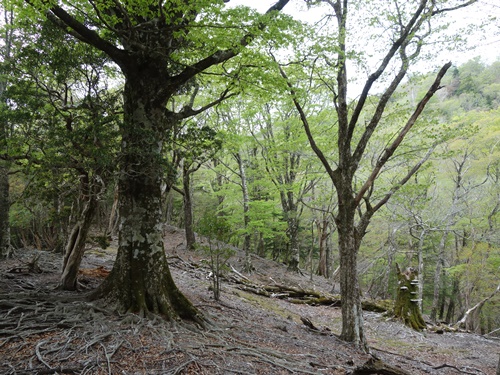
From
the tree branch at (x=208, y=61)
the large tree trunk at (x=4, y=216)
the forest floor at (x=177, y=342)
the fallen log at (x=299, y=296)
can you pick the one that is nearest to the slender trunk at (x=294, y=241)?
the fallen log at (x=299, y=296)

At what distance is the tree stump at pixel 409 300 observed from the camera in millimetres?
10086

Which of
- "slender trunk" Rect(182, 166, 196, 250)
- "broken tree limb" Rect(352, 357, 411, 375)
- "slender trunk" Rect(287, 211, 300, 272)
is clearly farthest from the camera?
"slender trunk" Rect(287, 211, 300, 272)

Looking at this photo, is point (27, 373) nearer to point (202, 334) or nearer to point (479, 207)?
point (202, 334)

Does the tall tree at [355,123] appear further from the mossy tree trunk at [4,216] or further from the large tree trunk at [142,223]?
the mossy tree trunk at [4,216]

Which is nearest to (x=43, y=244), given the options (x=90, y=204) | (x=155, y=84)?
(x=90, y=204)

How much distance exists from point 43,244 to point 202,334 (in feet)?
37.5

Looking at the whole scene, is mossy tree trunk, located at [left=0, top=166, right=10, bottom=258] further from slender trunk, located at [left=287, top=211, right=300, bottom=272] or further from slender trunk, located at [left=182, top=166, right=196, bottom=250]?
slender trunk, located at [left=287, top=211, right=300, bottom=272]

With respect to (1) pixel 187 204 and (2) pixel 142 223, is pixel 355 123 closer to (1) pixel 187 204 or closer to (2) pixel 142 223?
(2) pixel 142 223

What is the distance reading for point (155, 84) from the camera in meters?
5.74

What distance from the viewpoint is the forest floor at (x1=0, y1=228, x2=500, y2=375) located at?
3.72 metres

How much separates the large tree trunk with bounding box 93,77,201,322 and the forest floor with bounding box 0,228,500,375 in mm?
382

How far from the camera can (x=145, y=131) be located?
5.22m

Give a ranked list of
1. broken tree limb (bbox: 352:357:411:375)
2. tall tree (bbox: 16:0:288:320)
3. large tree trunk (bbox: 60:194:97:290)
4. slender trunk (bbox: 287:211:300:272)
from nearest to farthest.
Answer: broken tree limb (bbox: 352:357:411:375) → tall tree (bbox: 16:0:288:320) → large tree trunk (bbox: 60:194:97:290) → slender trunk (bbox: 287:211:300:272)

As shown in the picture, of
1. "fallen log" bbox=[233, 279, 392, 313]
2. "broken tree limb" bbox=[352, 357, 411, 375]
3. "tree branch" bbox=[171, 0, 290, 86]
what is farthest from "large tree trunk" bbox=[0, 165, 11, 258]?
"broken tree limb" bbox=[352, 357, 411, 375]
